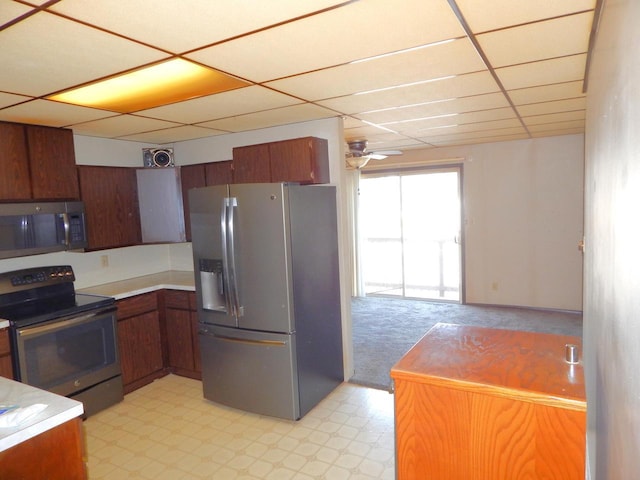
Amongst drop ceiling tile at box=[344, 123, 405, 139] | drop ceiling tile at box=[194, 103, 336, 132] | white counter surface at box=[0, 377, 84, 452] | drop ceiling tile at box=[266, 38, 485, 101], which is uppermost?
drop ceiling tile at box=[344, 123, 405, 139]

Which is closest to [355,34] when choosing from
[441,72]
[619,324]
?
[441,72]

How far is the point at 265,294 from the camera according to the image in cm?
302

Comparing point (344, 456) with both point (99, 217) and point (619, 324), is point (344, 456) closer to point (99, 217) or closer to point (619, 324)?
point (619, 324)

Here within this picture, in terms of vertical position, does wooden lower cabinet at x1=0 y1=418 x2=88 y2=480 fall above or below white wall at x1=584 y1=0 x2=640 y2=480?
below

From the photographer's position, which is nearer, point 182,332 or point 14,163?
point 14,163

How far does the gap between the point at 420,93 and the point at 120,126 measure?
2347 mm

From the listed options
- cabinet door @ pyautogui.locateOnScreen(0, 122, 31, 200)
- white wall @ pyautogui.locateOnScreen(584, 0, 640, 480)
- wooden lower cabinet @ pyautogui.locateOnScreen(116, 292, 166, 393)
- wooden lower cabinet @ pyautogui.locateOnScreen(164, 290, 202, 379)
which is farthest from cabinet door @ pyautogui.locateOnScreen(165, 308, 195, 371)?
white wall @ pyautogui.locateOnScreen(584, 0, 640, 480)

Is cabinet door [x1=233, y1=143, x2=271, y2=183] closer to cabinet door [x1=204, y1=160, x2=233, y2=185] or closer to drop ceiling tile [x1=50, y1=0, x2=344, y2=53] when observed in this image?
cabinet door [x1=204, y1=160, x2=233, y2=185]

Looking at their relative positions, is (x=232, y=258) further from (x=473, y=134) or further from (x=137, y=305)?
(x=473, y=134)

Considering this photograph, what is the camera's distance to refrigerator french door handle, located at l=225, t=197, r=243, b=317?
3.04 m

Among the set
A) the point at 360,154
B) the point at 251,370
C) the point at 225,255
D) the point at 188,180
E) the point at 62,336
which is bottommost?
the point at 251,370

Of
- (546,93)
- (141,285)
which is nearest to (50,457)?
(141,285)

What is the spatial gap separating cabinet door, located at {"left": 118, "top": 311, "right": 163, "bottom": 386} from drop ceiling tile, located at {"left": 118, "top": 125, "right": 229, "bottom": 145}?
1601mm

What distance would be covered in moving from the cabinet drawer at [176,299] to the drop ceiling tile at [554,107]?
323cm
